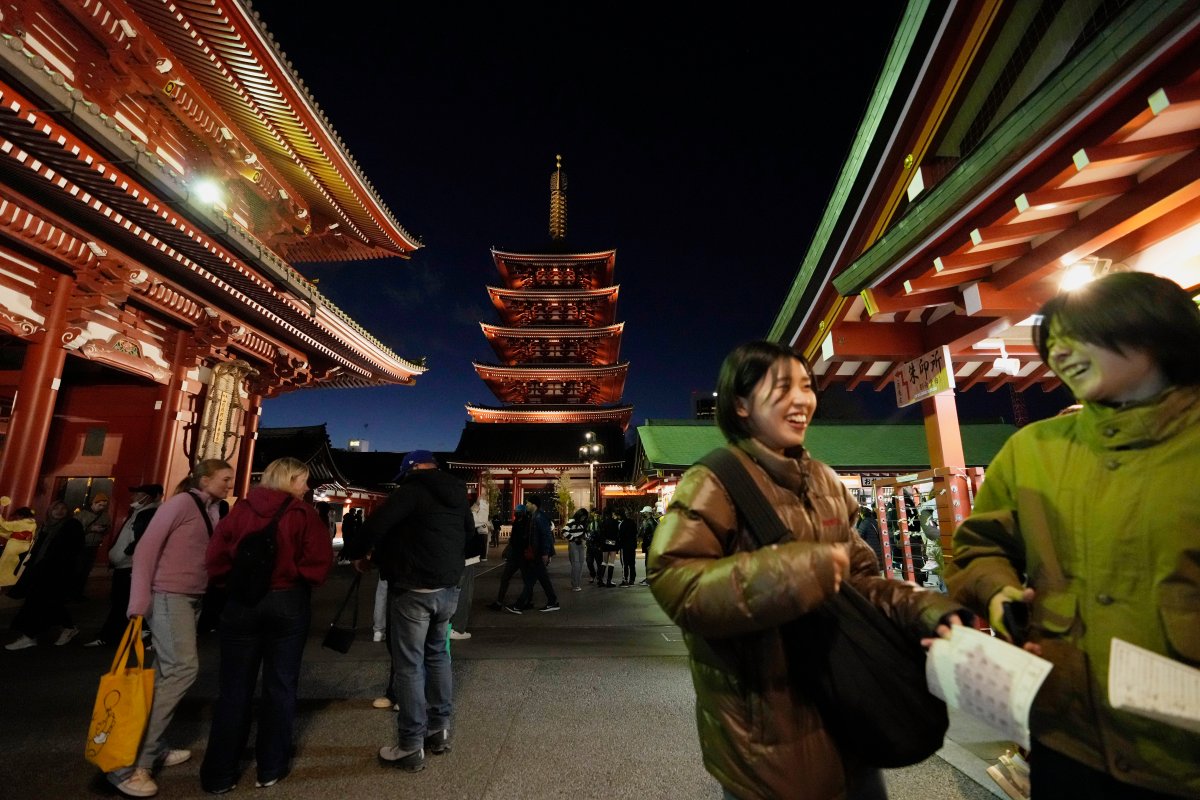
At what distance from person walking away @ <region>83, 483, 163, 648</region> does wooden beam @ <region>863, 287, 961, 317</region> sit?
22.7 ft

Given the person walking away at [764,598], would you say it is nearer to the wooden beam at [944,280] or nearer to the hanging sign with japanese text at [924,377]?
the wooden beam at [944,280]

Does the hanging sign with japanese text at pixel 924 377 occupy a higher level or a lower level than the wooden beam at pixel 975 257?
lower

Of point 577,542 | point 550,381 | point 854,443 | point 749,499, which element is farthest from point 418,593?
point 550,381

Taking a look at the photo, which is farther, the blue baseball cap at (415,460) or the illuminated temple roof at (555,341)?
the illuminated temple roof at (555,341)

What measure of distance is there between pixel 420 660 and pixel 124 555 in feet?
14.0

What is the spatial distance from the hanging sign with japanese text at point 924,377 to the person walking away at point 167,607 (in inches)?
238

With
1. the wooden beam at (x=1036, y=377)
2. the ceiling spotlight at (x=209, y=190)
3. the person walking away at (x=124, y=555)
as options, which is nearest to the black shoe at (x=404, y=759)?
the person walking away at (x=124, y=555)

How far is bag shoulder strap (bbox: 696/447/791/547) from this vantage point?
46.3 inches

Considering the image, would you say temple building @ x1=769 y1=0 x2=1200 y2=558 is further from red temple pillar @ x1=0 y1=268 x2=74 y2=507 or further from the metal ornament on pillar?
the metal ornament on pillar

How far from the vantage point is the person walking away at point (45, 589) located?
207 inches

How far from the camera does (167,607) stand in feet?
9.43

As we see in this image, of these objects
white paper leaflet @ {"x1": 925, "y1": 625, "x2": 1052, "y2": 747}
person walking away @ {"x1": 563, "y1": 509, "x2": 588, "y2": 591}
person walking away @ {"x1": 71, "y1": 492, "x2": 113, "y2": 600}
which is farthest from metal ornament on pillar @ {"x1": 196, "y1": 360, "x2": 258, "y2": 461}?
white paper leaflet @ {"x1": 925, "y1": 625, "x2": 1052, "y2": 747}

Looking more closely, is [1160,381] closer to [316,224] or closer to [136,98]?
[136,98]

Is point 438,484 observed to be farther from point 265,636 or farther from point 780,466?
point 780,466
